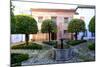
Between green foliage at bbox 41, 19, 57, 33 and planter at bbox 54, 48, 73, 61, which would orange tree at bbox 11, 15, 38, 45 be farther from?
planter at bbox 54, 48, 73, 61

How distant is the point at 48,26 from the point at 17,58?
2.00 ft

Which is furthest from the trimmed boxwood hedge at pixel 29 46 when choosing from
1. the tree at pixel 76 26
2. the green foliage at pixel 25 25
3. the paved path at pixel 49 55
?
the tree at pixel 76 26

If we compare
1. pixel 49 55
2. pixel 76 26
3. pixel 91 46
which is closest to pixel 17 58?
A: pixel 49 55

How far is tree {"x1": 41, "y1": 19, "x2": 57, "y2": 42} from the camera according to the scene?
2.71 m

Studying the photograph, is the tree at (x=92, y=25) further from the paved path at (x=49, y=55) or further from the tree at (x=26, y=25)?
the tree at (x=26, y=25)

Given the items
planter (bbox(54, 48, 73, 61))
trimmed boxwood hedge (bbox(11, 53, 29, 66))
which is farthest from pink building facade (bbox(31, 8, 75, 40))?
trimmed boxwood hedge (bbox(11, 53, 29, 66))

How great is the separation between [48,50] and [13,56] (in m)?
0.49

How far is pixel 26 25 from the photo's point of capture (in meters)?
2.64

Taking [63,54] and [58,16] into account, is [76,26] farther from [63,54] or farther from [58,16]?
[63,54]

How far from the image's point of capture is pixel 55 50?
2.77 metres

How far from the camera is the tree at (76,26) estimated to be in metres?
2.82

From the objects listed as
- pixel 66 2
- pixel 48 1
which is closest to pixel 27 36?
pixel 48 1

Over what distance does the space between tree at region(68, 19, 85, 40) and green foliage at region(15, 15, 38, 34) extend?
514 millimetres

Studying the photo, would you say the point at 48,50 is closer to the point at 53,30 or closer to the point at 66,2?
the point at 53,30
